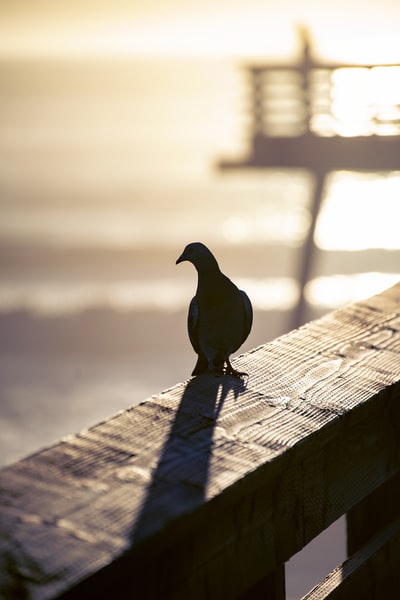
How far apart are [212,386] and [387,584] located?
0.55 metres

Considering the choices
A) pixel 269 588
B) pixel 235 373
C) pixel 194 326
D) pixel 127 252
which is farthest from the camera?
pixel 127 252

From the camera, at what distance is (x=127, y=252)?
27.7 metres

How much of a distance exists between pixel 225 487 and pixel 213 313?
0.98 metres

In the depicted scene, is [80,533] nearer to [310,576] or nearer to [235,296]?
[235,296]

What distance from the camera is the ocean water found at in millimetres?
15258

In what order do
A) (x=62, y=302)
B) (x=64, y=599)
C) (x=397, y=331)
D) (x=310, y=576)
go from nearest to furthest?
1. (x=64, y=599)
2. (x=397, y=331)
3. (x=310, y=576)
4. (x=62, y=302)

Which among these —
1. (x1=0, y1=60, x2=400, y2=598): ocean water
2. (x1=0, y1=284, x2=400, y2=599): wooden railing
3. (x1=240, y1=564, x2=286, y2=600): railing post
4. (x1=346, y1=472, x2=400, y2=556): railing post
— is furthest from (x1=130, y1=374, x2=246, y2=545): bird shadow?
(x1=0, y1=60, x2=400, y2=598): ocean water

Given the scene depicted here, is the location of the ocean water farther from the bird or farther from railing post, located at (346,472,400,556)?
railing post, located at (346,472,400,556)

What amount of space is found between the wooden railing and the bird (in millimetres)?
230

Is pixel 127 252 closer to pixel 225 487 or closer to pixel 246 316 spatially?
pixel 246 316

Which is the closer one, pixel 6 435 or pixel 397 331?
pixel 397 331

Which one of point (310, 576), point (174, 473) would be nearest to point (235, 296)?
point (174, 473)

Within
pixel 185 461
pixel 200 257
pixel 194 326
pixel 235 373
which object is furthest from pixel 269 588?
pixel 200 257

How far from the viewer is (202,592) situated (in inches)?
47.8
